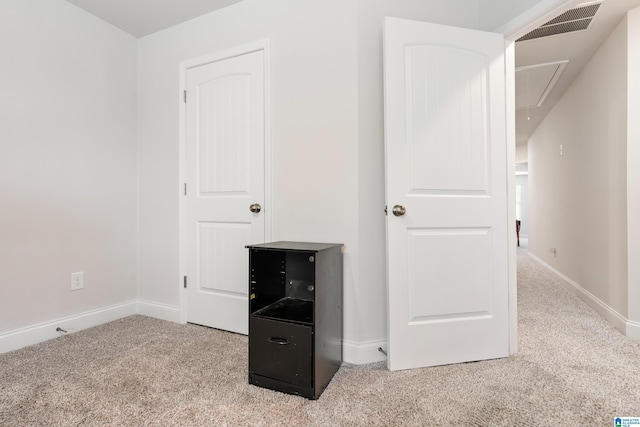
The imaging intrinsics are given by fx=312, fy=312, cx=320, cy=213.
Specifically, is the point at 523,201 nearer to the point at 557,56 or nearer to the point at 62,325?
the point at 557,56

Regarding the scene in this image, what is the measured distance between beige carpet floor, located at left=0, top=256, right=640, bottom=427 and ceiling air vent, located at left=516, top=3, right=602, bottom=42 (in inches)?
90.6

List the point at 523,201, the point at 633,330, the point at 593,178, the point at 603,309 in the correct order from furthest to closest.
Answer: the point at 523,201 → the point at 593,178 → the point at 603,309 → the point at 633,330

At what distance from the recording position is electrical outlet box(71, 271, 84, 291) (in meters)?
2.36

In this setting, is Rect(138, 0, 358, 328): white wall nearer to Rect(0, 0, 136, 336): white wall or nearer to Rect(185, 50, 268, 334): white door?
Rect(185, 50, 268, 334): white door

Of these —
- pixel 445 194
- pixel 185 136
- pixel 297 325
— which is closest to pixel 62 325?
pixel 185 136

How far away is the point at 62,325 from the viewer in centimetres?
227

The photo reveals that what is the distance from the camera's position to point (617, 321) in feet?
7.84

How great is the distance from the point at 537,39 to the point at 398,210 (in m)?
2.29

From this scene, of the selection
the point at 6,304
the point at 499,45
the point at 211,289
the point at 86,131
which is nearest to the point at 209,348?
the point at 211,289

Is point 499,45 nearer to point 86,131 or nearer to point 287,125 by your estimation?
point 287,125

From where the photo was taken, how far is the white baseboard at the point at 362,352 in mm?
1844

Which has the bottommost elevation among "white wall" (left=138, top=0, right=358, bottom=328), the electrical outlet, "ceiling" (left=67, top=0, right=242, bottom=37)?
the electrical outlet

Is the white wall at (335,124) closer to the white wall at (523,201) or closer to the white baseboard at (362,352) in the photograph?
the white baseboard at (362,352)

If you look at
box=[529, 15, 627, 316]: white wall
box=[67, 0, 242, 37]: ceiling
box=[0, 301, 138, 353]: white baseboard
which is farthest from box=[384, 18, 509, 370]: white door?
box=[0, 301, 138, 353]: white baseboard
